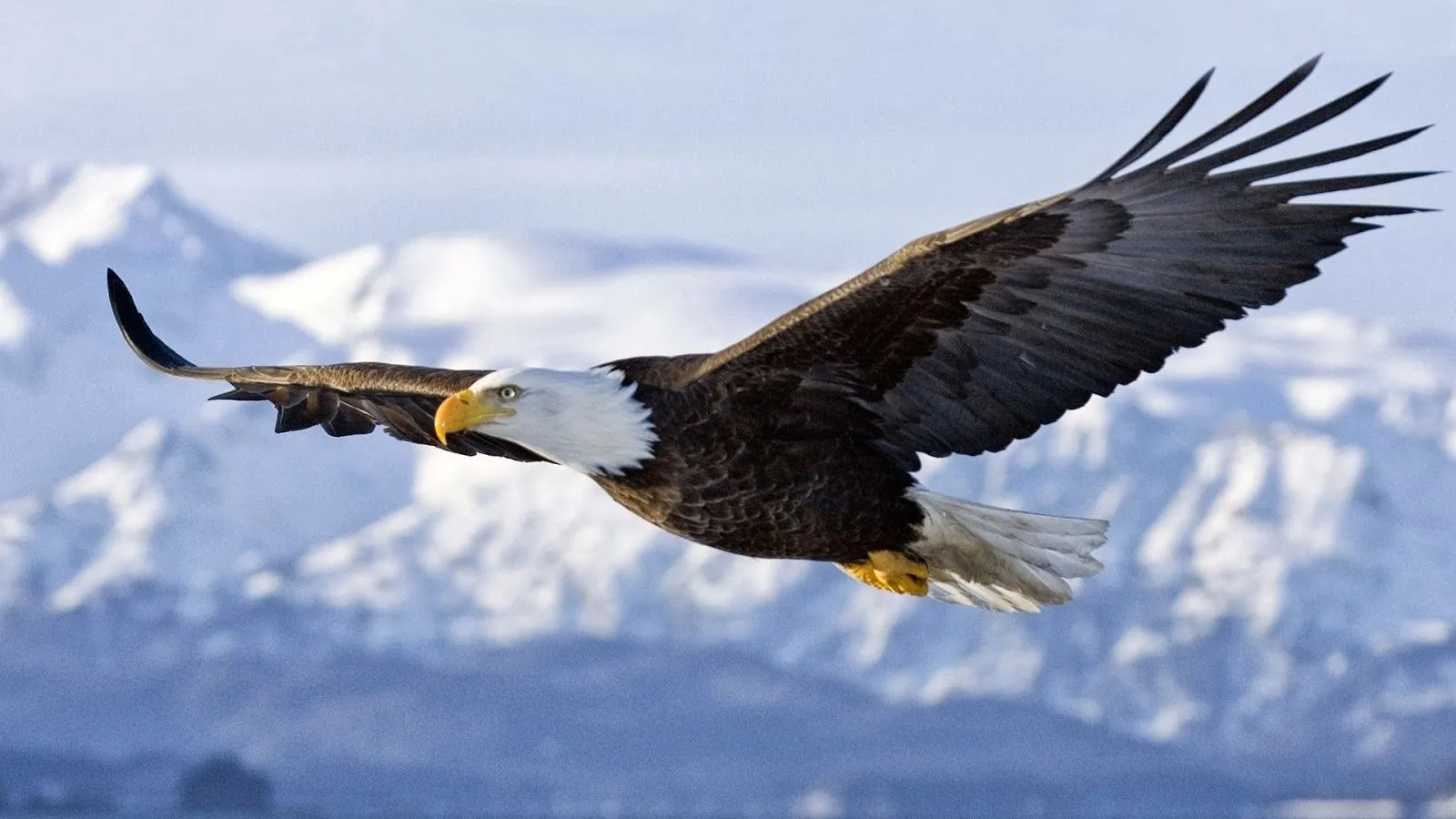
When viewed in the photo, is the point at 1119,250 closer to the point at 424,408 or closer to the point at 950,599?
the point at 950,599

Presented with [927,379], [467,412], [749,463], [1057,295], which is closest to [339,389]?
[467,412]

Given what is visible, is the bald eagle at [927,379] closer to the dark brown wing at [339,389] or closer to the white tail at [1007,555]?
the white tail at [1007,555]

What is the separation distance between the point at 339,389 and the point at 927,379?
238 centimetres

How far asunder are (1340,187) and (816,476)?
1.83 meters

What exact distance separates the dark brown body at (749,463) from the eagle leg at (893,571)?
35 centimetres

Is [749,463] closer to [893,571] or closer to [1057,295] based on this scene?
[893,571]

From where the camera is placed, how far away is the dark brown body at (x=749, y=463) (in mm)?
7945

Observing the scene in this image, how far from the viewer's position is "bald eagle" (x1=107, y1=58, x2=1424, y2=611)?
747cm

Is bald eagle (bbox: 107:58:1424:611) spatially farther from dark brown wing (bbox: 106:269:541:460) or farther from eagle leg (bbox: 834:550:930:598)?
dark brown wing (bbox: 106:269:541:460)

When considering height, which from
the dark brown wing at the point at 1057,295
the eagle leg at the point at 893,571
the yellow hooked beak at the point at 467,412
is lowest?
the eagle leg at the point at 893,571

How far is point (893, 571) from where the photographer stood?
8.53 meters

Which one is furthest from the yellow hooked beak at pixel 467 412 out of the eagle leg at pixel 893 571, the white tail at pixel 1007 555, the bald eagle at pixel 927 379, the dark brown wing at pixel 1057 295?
the white tail at pixel 1007 555

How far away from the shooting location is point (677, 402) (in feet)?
26.1

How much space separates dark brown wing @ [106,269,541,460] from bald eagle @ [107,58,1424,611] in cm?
29
